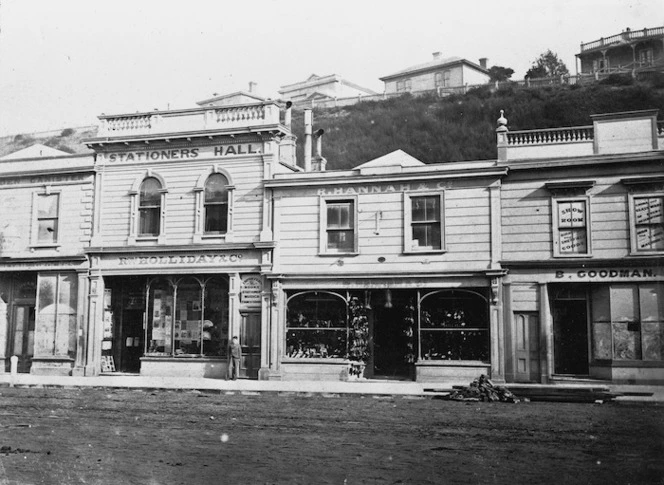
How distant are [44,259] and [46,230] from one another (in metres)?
1.17

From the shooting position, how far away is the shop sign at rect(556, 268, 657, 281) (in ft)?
69.6

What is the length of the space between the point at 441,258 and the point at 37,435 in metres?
14.1

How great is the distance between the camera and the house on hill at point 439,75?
68.8 metres

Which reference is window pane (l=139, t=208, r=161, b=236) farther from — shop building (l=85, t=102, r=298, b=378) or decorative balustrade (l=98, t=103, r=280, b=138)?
decorative balustrade (l=98, t=103, r=280, b=138)

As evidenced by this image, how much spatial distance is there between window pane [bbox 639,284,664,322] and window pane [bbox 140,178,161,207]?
52.6ft

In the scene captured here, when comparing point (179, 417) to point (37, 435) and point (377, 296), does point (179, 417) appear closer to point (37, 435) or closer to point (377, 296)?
point (37, 435)

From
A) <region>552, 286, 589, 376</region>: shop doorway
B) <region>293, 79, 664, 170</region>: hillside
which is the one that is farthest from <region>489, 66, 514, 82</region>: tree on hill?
<region>552, 286, 589, 376</region>: shop doorway

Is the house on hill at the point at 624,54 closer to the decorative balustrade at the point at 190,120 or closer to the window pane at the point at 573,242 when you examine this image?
the window pane at the point at 573,242

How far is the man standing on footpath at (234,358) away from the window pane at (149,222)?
516cm

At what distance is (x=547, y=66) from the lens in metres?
68.4

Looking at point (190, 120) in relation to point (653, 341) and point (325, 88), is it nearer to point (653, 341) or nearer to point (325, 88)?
point (653, 341)

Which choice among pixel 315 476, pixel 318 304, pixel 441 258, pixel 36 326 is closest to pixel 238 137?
pixel 318 304

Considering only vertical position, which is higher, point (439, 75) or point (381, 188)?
point (439, 75)

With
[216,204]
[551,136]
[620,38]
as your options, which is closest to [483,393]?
[551,136]
